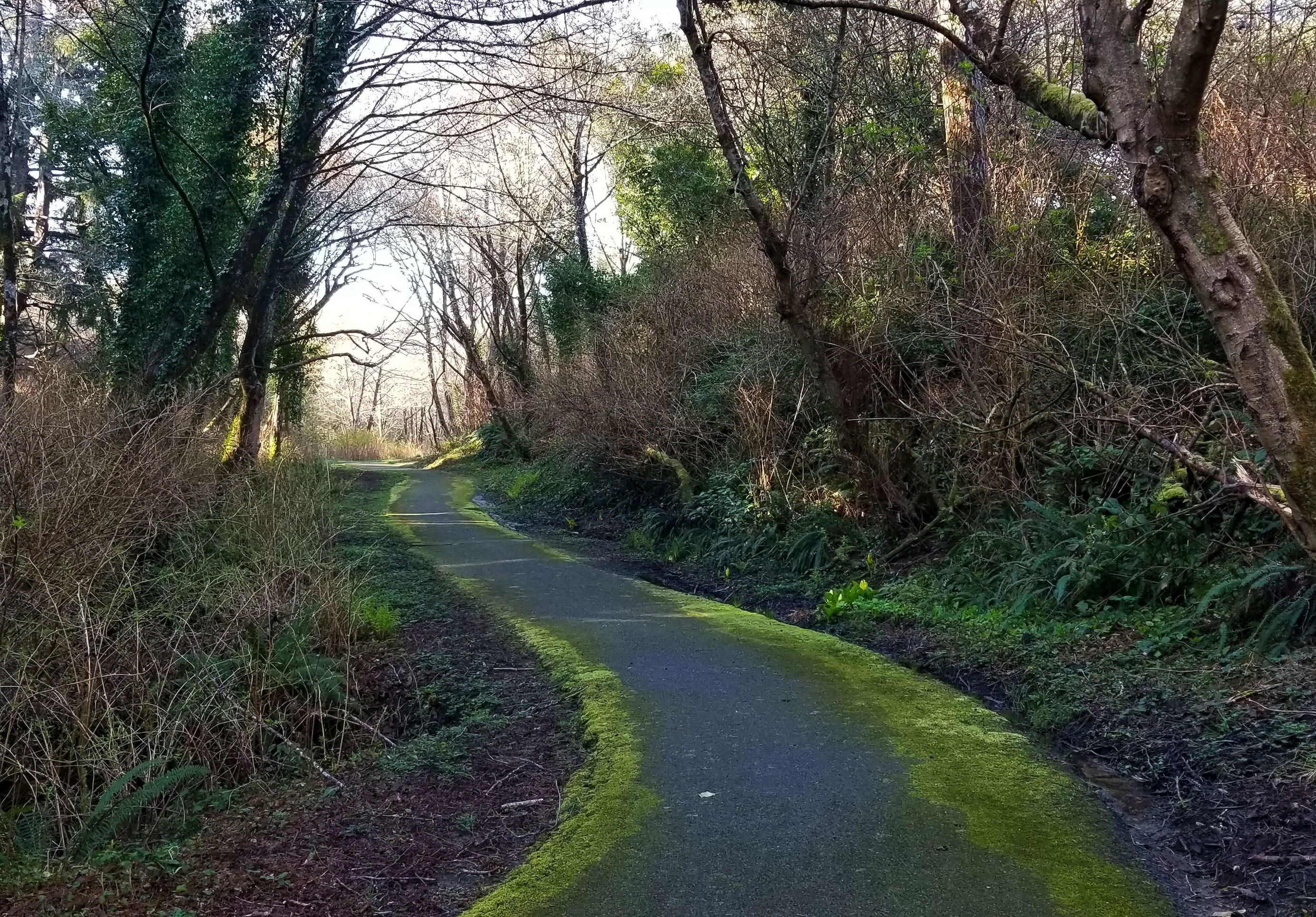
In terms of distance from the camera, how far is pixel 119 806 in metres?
3.98

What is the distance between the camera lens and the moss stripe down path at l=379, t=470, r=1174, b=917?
10.9 feet

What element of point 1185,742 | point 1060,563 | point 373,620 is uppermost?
point 1060,563

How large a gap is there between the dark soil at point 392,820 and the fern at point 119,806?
0.66ft

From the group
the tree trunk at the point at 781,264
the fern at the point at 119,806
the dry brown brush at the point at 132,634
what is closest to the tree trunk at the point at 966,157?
the tree trunk at the point at 781,264

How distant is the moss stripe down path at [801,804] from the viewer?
332cm

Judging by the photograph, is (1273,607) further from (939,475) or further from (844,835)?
(939,475)

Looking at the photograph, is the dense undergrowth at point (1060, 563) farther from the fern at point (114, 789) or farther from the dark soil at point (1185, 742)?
the fern at point (114, 789)

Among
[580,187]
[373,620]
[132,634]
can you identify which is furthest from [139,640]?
[580,187]

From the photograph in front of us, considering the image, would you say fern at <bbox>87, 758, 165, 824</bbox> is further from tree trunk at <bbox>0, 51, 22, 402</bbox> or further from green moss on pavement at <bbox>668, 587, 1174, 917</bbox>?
tree trunk at <bbox>0, 51, 22, 402</bbox>

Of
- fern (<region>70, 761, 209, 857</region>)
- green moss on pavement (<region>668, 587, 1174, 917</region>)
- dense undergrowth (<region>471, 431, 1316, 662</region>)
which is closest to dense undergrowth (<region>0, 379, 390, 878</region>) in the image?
fern (<region>70, 761, 209, 857</region>)

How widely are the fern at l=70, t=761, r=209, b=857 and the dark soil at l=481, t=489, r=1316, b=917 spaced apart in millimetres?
4180

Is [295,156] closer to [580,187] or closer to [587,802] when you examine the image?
[587,802]

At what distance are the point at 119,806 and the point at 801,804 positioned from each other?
302 cm

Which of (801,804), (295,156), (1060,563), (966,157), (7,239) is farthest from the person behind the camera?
(295,156)
